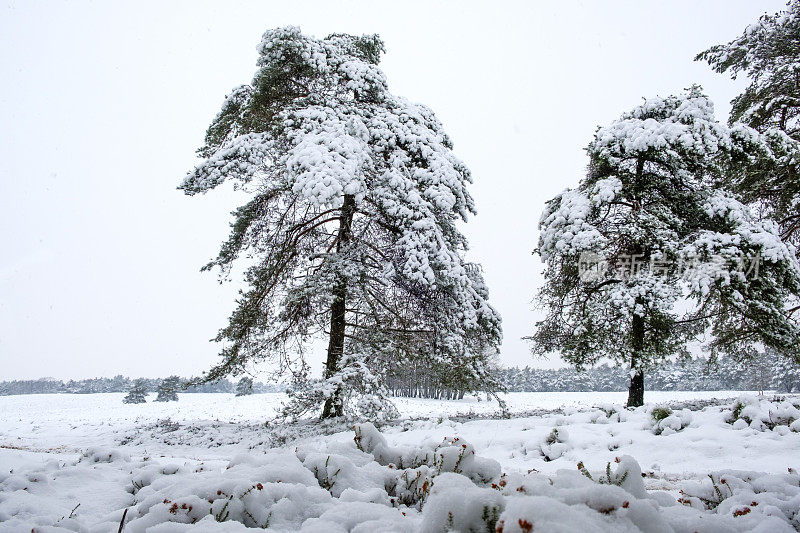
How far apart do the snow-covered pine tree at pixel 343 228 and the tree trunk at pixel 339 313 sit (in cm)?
3

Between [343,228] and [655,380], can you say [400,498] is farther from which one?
[655,380]

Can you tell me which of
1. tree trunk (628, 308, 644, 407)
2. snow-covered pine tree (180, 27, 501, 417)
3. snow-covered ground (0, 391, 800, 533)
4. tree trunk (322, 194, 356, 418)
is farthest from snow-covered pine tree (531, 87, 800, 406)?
tree trunk (322, 194, 356, 418)

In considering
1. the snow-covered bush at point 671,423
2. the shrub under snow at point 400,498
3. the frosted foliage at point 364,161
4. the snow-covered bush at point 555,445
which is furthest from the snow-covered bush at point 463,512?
the frosted foliage at point 364,161

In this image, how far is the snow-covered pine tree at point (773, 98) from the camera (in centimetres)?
1015

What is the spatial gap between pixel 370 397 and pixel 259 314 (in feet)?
11.1

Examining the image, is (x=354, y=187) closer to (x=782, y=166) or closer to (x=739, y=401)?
(x=739, y=401)

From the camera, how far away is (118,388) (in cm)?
6131

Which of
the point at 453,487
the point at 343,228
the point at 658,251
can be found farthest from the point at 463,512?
the point at 658,251

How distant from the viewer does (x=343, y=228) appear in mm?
10250

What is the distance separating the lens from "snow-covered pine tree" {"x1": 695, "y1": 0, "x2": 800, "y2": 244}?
10.1 meters

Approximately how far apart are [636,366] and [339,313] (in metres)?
7.00

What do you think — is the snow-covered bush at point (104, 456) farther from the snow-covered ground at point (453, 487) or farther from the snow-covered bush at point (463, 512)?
the snow-covered bush at point (463, 512)

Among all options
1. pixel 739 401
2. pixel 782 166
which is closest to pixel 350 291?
pixel 739 401

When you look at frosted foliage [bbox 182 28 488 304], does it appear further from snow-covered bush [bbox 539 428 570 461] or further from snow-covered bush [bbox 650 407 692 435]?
snow-covered bush [bbox 650 407 692 435]
